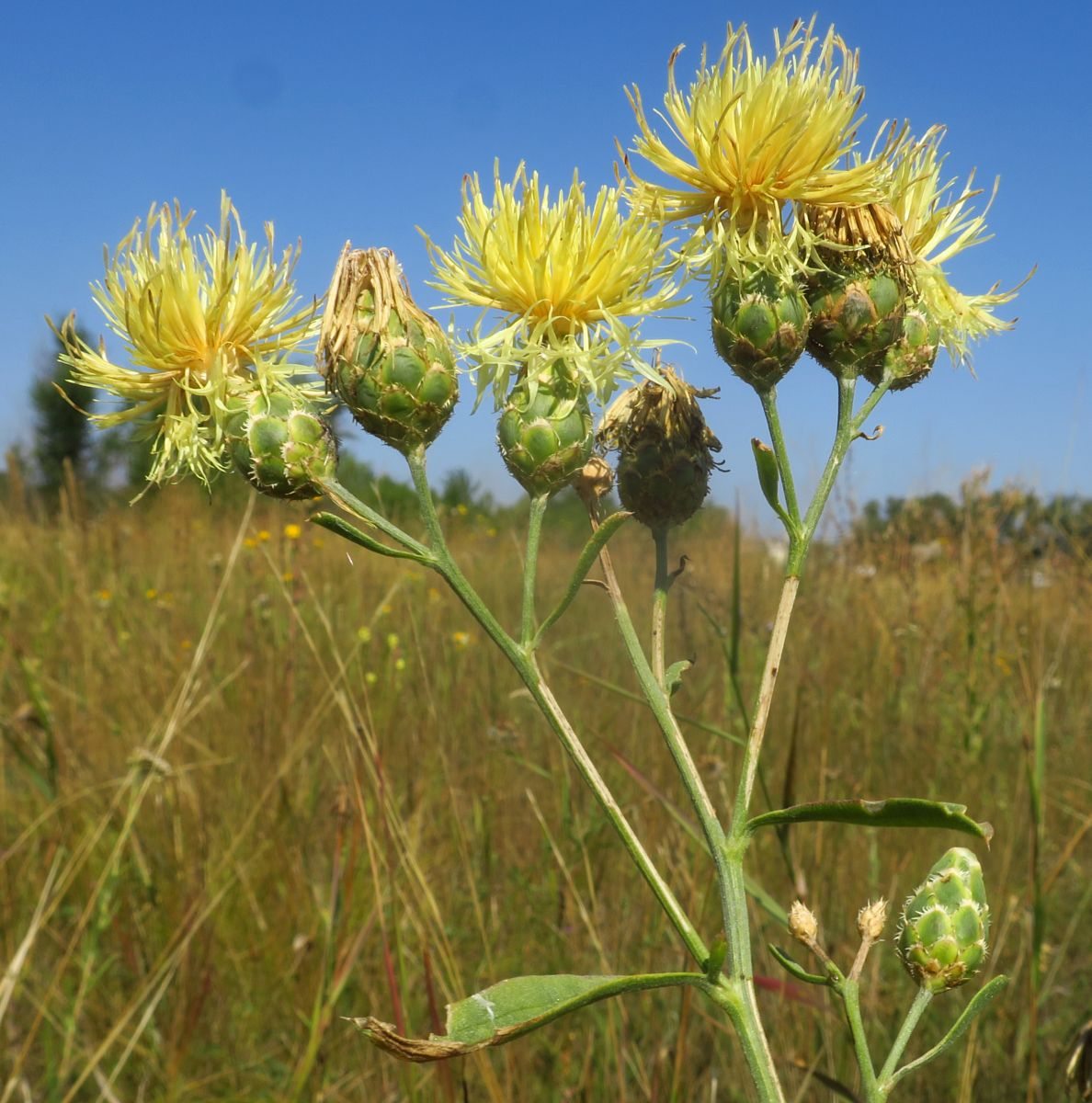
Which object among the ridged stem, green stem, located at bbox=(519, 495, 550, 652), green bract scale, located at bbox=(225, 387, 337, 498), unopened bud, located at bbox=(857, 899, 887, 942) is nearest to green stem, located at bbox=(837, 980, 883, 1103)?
the ridged stem

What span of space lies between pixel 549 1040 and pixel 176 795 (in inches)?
63.8

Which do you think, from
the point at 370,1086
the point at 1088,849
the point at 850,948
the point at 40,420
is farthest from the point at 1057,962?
the point at 40,420

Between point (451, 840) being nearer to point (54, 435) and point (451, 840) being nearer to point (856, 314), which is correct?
point (856, 314)

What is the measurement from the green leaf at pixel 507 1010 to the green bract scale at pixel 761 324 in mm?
780

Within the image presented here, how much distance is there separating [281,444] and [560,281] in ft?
1.45

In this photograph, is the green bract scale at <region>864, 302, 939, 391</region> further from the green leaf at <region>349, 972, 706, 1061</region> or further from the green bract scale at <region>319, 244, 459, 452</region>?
the green leaf at <region>349, 972, 706, 1061</region>

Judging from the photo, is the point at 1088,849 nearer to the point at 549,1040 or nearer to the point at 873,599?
the point at 873,599

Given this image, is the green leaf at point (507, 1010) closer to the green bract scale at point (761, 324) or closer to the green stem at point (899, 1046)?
the green stem at point (899, 1046)

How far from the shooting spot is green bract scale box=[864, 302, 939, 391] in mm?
1415

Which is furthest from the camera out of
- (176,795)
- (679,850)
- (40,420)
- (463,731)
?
(40,420)

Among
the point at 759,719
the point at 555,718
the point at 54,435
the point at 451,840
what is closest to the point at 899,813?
the point at 759,719

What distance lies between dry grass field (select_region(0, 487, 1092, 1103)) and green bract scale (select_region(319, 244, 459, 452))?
242mm

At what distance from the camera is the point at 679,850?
254 centimetres

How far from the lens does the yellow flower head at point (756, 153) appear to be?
127 centimetres
